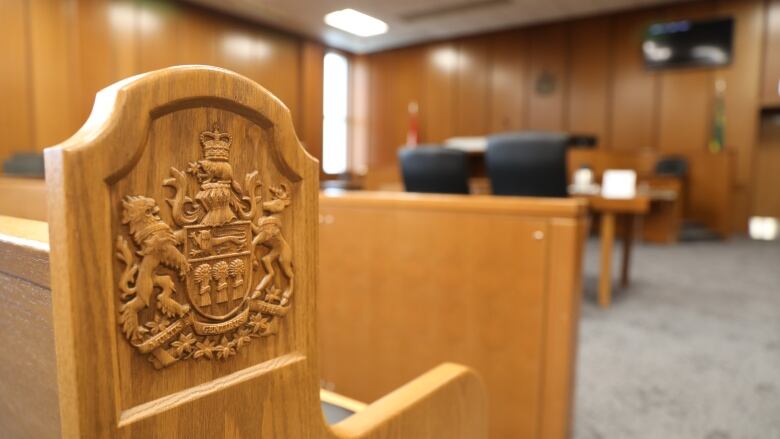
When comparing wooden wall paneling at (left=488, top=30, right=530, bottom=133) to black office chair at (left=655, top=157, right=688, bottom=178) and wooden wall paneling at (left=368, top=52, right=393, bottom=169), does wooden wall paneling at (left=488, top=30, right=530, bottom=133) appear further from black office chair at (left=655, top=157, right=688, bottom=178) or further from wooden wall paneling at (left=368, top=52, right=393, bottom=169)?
black office chair at (left=655, top=157, right=688, bottom=178)

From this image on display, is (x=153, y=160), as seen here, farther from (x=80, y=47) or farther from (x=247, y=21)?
(x=247, y=21)

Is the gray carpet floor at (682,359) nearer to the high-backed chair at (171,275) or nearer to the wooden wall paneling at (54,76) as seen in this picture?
the high-backed chair at (171,275)

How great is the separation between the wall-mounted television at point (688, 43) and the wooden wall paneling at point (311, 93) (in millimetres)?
5322

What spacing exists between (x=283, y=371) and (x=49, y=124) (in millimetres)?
6637

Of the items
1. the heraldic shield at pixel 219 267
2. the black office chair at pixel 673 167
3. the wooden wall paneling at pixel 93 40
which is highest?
the wooden wall paneling at pixel 93 40

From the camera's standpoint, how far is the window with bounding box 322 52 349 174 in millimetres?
9164

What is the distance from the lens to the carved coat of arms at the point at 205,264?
0.39 meters

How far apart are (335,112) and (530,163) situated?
23.7ft

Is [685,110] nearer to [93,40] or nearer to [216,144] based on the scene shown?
[93,40]

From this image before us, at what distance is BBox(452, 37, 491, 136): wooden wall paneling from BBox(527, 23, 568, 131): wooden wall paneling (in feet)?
2.63

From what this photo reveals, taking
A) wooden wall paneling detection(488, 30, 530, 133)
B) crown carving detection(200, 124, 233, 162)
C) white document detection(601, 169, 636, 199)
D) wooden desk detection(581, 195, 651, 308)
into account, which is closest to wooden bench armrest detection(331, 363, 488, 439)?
crown carving detection(200, 124, 233, 162)

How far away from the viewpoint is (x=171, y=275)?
42cm

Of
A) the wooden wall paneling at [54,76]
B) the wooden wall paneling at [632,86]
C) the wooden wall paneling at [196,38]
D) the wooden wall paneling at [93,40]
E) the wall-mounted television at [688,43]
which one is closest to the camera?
the wooden wall paneling at [54,76]

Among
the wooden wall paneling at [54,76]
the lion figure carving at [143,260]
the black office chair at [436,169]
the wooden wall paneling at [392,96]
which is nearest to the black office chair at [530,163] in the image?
the black office chair at [436,169]
